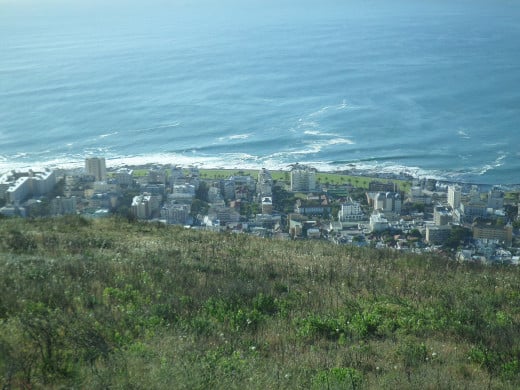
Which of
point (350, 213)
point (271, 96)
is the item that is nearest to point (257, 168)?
point (350, 213)

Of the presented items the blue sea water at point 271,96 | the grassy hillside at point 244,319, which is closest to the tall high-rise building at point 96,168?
the blue sea water at point 271,96

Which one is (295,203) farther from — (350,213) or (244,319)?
(244,319)

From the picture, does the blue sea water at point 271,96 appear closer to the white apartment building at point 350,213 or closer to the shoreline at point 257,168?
the shoreline at point 257,168

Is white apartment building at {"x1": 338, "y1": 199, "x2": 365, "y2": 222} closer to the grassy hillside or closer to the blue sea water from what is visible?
the blue sea water

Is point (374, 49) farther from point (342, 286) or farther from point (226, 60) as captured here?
point (342, 286)

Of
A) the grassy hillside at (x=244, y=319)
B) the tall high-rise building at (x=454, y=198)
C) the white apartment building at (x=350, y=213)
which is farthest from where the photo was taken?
the tall high-rise building at (x=454, y=198)
